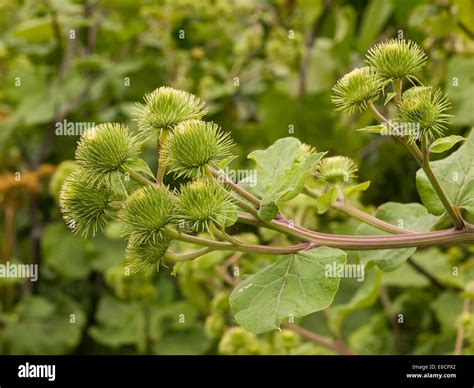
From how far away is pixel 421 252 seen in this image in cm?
249

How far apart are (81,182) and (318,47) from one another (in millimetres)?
2221

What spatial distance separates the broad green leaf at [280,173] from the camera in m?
0.86

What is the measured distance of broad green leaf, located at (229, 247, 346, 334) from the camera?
0.84m

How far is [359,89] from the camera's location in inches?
34.6

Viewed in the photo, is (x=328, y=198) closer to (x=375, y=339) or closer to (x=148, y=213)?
(x=148, y=213)

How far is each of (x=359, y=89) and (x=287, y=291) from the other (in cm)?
24

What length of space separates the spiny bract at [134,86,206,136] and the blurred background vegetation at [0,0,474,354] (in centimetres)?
123

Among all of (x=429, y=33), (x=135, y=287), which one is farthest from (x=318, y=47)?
(x=135, y=287)

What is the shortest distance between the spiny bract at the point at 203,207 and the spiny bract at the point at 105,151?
83mm

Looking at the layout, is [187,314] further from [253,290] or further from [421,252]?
[253,290]
